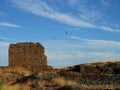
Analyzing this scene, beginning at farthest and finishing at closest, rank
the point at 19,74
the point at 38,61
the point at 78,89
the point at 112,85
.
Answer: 1. the point at 38,61
2. the point at 19,74
3. the point at 112,85
4. the point at 78,89

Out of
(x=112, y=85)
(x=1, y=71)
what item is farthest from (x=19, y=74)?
(x=112, y=85)

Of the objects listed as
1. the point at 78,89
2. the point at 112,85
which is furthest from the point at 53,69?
the point at 78,89

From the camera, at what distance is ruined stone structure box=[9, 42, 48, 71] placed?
139 ft

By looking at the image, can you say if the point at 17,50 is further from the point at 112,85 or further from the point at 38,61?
the point at 112,85

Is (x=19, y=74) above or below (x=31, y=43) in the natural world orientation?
below

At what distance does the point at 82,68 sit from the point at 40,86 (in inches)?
574

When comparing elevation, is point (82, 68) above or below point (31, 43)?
below

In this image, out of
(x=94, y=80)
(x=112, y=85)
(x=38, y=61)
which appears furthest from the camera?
(x=38, y=61)

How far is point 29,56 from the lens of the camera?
139 feet

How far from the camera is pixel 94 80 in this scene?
28.4m

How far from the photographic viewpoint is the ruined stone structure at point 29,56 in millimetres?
Answer: 42281

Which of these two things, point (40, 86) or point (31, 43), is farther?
point (31, 43)

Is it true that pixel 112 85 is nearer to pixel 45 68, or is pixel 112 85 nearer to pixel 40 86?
pixel 40 86

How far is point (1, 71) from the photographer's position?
39812 mm
